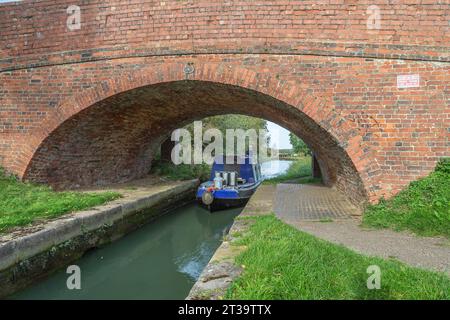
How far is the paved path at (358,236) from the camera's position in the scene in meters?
4.04

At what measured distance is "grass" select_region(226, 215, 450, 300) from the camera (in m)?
2.95

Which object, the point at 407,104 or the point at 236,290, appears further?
the point at 407,104

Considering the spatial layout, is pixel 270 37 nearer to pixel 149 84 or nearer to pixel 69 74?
pixel 149 84

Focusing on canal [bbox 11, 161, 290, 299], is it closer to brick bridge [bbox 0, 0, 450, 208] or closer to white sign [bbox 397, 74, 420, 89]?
brick bridge [bbox 0, 0, 450, 208]

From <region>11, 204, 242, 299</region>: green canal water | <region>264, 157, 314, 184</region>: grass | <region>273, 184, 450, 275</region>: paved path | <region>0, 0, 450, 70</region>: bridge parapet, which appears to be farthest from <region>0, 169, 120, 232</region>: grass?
<region>264, 157, 314, 184</region>: grass

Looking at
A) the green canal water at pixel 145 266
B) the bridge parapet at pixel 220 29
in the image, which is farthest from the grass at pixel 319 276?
the bridge parapet at pixel 220 29

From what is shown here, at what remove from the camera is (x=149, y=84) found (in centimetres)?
720

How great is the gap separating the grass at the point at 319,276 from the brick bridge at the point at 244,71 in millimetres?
2805

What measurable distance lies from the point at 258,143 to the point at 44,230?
3722 centimetres

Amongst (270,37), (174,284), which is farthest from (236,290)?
(270,37)

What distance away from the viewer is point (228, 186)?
11156 mm
